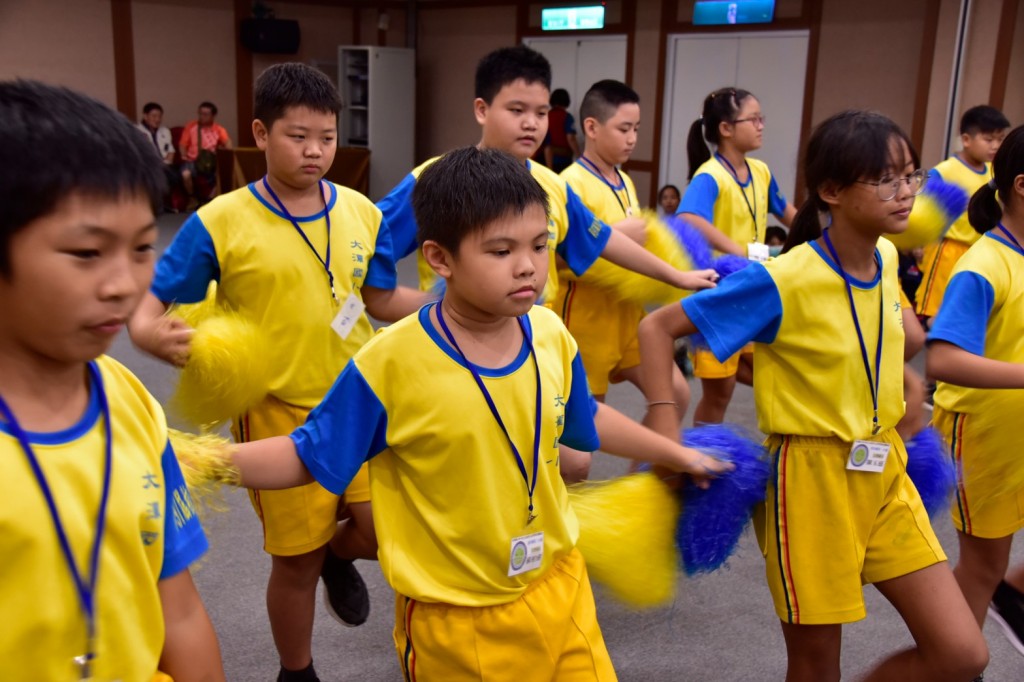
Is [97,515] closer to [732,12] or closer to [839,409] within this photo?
[839,409]

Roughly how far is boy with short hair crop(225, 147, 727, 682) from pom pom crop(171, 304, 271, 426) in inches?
19.0

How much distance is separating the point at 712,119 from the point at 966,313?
2.15m

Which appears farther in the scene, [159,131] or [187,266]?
[159,131]

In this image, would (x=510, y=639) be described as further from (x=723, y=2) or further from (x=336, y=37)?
(x=336, y=37)

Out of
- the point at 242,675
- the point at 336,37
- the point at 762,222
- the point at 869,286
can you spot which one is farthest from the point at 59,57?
the point at 869,286

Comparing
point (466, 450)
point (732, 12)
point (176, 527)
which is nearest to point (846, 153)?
point (466, 450)

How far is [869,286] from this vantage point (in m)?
1.94

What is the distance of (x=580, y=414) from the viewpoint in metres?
1.70

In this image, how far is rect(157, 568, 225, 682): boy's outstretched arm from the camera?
1170 millimetres

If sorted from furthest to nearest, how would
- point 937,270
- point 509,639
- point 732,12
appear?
1. point 732,12
2. point 937,270
3. point 509,639

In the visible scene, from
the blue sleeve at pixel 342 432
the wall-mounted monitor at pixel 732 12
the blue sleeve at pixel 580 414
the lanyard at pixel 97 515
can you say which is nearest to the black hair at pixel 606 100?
the blue sleeve at pixel 580 414

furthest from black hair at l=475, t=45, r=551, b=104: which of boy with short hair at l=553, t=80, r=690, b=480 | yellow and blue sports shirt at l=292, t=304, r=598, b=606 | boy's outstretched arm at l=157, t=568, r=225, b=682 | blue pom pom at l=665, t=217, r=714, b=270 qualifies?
boy's outstretched arm at l=157, t=568, r=225, b=682

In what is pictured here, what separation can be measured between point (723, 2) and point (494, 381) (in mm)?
9195

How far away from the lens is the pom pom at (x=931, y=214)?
128 inches
